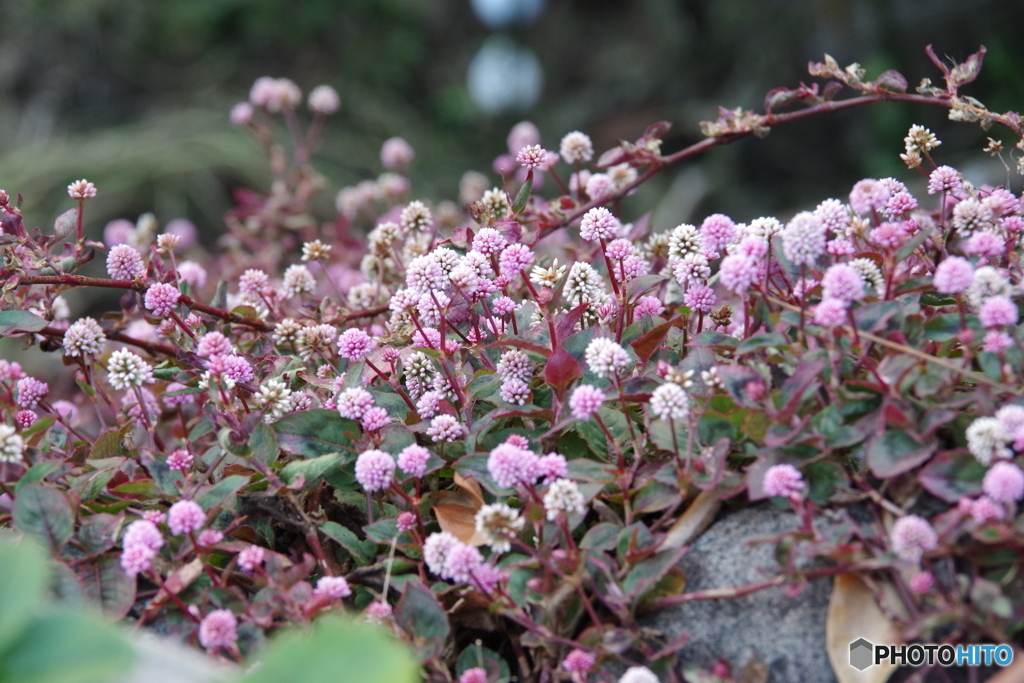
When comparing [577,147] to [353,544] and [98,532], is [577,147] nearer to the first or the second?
[353,544]

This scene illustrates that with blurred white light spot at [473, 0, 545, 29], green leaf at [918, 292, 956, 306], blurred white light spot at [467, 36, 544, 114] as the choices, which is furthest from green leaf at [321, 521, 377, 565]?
blurred white light spot at [473, 0, 545, 29]

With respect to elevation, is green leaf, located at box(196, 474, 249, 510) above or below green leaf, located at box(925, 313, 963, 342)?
above

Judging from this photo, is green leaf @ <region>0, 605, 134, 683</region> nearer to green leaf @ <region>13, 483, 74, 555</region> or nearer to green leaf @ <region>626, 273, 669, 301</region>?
green leaf @ <region>13, 483, 74, 555</region>

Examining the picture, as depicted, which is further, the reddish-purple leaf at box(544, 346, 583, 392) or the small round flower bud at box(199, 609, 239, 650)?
the reddish-purple leaf at box(544, 346, 583, 392)

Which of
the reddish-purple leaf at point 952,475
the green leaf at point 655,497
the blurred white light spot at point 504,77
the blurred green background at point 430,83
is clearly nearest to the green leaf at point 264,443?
the green leaf at point 655,497

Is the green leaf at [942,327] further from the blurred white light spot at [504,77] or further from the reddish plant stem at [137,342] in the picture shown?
the blurred white light spot at [504,77]
